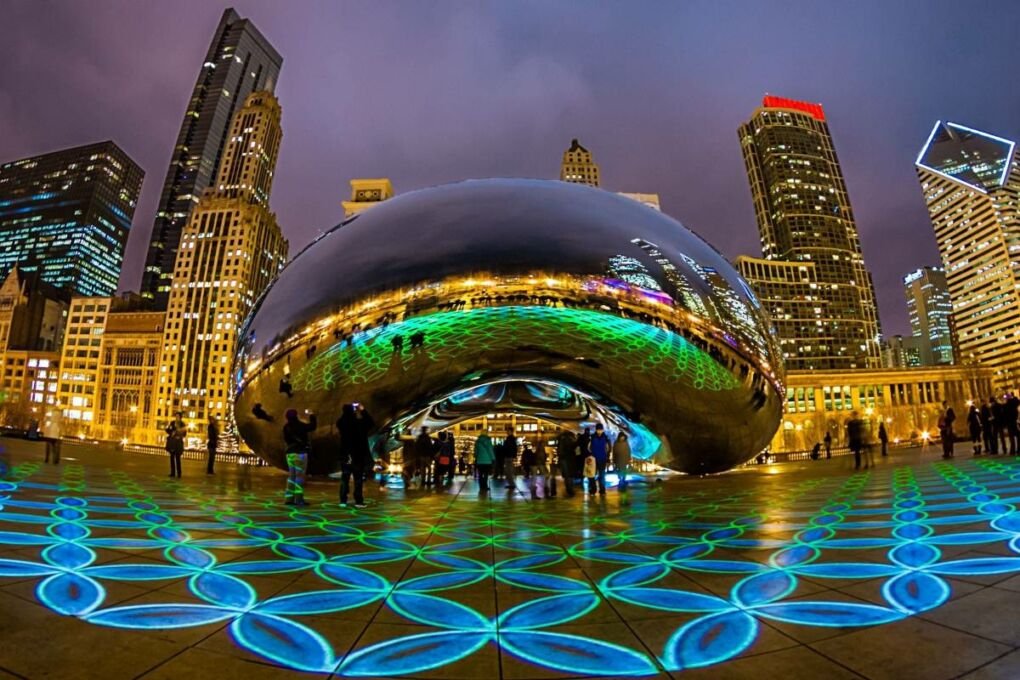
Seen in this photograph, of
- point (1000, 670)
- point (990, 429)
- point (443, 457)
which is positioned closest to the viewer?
point (1000, 670)

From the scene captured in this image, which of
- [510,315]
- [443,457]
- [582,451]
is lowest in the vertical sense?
[443,457]

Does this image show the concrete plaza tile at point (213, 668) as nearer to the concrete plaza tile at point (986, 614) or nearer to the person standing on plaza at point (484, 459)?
the concrete plaza tile at point (986, 614)

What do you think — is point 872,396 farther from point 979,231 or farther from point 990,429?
point 979,231

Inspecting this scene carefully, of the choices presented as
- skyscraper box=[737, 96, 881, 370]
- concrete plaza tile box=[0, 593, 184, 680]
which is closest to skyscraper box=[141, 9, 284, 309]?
concrete plaza tile box=[0, 593, 184, 680]

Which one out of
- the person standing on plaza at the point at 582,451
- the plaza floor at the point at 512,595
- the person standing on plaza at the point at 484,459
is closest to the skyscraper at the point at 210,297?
the person standing on plaza at the point at 484,459

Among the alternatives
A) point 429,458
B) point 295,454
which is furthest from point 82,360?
point 295,454

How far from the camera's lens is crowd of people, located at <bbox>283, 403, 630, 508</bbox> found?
24.4 feet

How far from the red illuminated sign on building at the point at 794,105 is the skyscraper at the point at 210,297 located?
14647cm

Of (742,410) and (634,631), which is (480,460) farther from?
(634,631)

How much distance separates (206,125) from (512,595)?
203323mm

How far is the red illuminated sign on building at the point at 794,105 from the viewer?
158125 millimetres

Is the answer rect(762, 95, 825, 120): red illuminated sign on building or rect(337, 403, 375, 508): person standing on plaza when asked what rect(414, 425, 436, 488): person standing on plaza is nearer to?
rect(337, 403, 375, 508): person standing on plaza

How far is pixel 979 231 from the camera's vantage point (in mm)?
143250

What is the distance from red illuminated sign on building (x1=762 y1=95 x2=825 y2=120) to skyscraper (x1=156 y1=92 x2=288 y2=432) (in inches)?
5767
